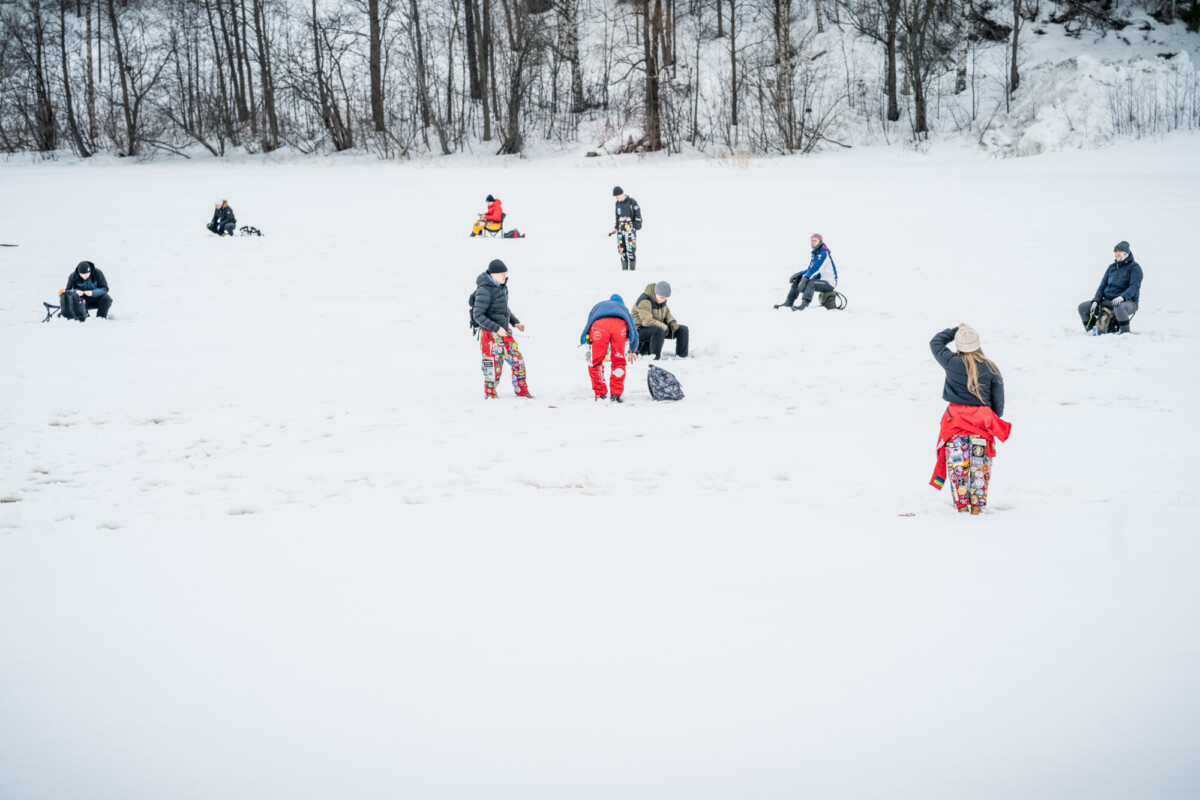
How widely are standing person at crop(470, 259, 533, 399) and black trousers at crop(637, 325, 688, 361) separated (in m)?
1.90

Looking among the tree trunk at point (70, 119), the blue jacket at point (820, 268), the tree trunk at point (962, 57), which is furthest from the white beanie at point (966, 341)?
the tree trunk at point (70, 119)

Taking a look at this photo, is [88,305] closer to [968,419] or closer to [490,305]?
[490,305]

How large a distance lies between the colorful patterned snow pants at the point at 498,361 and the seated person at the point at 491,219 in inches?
504

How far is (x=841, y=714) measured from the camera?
12.9ft

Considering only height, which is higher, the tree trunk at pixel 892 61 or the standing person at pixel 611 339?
the tree trunk at pixel 892 61

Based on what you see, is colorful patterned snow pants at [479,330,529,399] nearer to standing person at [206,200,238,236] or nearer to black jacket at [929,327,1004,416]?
black jacket at [929,327,1004,416]

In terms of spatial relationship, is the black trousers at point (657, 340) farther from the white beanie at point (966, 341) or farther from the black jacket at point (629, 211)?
the black jacket at point (629, 211)

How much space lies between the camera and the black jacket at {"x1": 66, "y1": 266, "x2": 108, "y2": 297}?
48.2 feet

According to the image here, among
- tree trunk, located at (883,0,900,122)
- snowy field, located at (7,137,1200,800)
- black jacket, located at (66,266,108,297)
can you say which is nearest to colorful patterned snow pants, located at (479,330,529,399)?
snowy field, located at (7,137,1200,800)

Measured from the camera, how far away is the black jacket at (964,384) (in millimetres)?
6141

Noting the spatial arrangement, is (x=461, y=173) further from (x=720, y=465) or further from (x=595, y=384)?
(x=720, y=465)

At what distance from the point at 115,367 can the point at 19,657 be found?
Result: 28.3 feet

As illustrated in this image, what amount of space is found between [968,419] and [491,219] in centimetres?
1769

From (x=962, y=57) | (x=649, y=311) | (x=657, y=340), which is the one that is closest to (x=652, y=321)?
(x=649, y=311)
